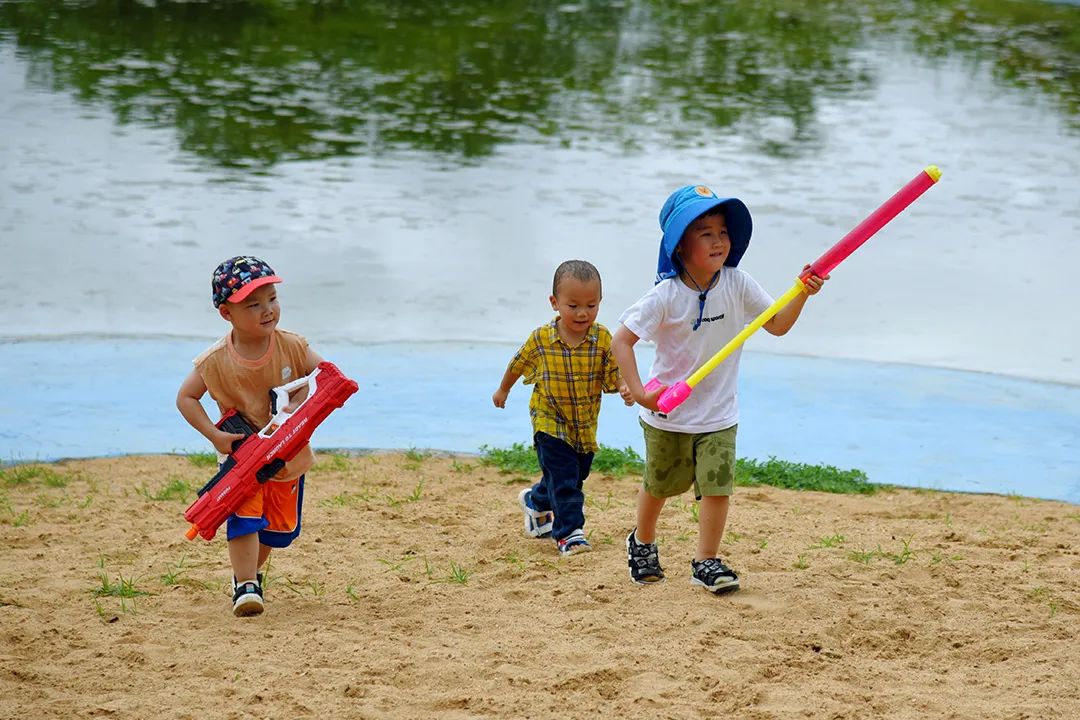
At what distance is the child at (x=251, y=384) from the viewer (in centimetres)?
468

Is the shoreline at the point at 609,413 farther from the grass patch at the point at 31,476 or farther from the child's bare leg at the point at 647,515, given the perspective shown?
the child's bare leg at the point at 647,515

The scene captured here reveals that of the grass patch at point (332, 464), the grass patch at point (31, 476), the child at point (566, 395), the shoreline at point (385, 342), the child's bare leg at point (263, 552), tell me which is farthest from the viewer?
the shoreline at point (385, 342)

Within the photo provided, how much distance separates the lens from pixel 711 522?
16.6ft

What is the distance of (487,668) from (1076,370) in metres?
5.63

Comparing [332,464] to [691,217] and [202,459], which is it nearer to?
[202,459]

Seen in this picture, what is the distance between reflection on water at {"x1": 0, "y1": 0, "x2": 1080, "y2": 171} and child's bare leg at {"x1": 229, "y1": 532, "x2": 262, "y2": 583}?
951 centimetres

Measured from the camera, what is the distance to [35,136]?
14648 millimetres

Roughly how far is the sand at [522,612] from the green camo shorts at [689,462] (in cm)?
41

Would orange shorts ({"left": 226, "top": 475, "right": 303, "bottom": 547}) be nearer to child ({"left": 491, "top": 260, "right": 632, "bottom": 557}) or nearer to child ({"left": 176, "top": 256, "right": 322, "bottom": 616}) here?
child ({"left": 176, "top": 256, "right": 322, "bottom": 616})

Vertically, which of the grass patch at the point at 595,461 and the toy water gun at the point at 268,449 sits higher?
the toy water gun at the point at 268,449

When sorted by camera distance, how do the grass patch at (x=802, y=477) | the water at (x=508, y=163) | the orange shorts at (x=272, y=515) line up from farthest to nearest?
the water at (x=508, y=163)
the grass patch at (x=802, y=477)
the orange shorts at (x=272, y=515)

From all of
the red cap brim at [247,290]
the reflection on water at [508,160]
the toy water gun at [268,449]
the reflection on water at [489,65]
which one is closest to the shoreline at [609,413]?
the reflection on water at [508,160]

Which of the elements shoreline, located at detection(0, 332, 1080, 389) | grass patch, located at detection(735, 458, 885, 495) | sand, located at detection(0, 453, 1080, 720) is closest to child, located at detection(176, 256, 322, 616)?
sand, located at detection(0, 453, 1080, 720)

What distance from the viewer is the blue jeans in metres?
5.55
